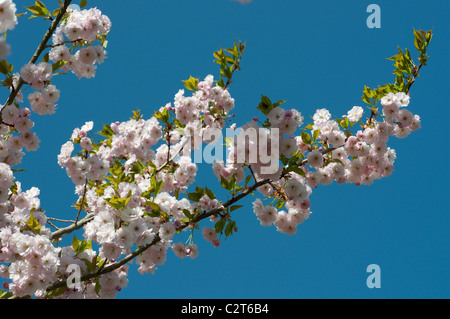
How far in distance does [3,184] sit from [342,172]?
328cm

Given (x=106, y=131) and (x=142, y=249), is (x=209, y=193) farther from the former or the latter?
(x=106, y=131)

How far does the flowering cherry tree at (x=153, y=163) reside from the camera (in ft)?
12.7

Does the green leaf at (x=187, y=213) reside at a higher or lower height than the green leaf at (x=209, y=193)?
lower

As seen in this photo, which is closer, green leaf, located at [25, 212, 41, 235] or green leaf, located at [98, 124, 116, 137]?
green leaf, located at [25, 212, 41, 235]

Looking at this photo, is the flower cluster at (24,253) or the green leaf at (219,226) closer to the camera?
the flower cluster at (24,253)

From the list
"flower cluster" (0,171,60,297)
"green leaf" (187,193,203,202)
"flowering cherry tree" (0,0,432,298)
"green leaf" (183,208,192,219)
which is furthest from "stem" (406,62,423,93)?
"flower cluster" (0,171,60,297)

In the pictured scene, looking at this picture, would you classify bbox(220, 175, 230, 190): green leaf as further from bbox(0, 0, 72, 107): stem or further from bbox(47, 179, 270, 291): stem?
bbox(0, 0, 72, 107): stem

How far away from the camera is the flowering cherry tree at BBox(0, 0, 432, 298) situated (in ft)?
12.7

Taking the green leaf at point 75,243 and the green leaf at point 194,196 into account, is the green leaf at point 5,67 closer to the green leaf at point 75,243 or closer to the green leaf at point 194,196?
the green leaf at point 75,243

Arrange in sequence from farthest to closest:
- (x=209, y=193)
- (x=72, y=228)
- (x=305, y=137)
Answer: (x=72, y=228) → (x=305, y=137) → (x=209, y=193)

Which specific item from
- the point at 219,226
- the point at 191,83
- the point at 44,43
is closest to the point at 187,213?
the point at 219,226

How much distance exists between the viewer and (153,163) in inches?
199

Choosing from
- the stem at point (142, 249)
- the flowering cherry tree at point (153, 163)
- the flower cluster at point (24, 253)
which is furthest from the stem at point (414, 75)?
the flower cluster at point (24, 253)
